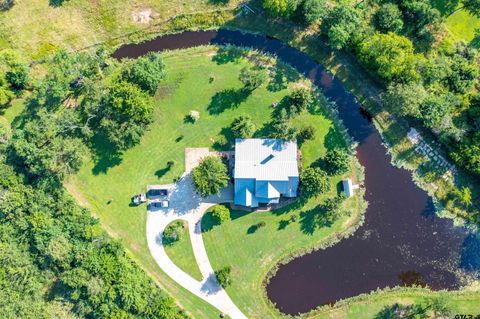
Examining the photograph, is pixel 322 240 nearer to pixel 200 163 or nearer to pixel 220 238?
pixel 220 238

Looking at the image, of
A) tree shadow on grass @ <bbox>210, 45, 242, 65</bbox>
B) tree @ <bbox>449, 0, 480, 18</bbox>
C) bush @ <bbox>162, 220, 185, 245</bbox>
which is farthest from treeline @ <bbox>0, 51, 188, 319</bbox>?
tree @ <bbox>449, 0, 480, 18</bbox>

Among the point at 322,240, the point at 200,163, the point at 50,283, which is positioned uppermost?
the point at 200,163

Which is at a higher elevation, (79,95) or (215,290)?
(79,95)

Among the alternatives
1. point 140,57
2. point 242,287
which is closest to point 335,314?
point 242,287

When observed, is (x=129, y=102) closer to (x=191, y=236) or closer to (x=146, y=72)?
(x=146, y=72)

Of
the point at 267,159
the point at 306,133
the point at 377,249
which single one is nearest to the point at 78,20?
the point at 267,159

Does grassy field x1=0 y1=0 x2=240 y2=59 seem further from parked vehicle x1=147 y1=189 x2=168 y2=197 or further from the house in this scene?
parked vehicle x1=147 y1=189 x2=168 y2=197

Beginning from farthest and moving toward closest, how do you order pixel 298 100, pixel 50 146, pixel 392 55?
1. pixel 298 100
2. pixel 392 55
3. pixel 50 146

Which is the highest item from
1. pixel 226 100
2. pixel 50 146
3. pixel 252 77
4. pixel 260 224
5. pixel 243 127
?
pixel 252 77
